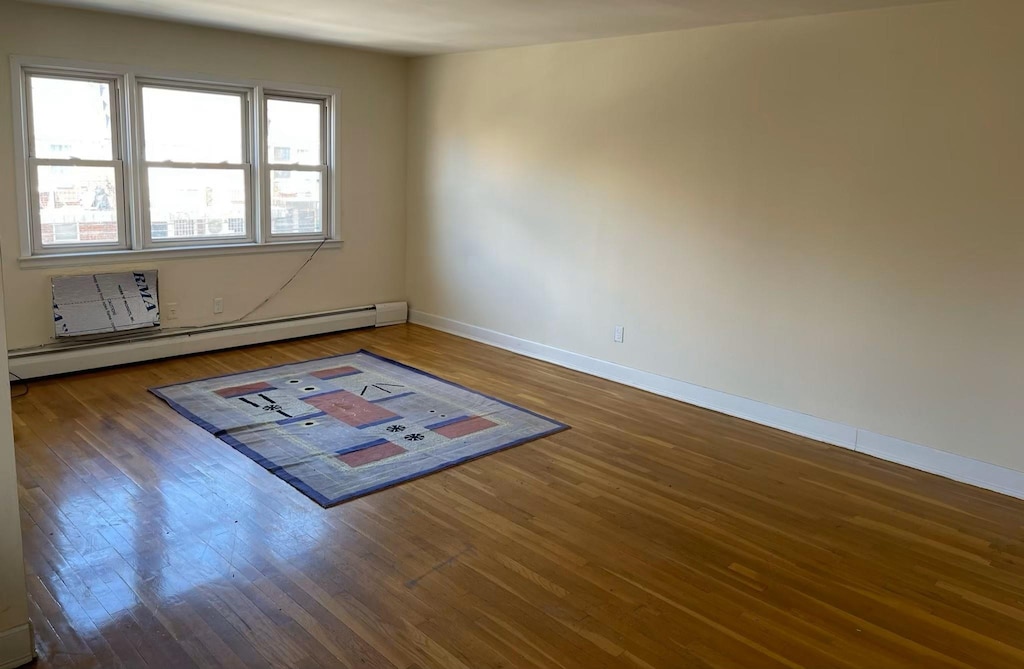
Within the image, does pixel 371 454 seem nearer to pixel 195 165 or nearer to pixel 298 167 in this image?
pixel 195 165

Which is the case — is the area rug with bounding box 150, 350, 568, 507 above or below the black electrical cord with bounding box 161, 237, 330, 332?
below

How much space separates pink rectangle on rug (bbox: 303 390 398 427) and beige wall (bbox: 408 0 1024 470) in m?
1.84

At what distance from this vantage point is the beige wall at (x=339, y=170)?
4922 millimetres

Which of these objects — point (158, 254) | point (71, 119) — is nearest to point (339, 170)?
point (158, 254)

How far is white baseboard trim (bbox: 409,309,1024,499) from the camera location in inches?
157

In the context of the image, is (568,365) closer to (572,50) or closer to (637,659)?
(572,50)

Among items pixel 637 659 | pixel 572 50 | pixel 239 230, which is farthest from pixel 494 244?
pixel 637 659

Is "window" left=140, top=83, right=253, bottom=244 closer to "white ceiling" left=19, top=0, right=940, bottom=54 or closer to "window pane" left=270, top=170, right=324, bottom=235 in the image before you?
"window pane" left=270, top=170, right=324, bottom=235

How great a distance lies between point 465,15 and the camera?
463cm

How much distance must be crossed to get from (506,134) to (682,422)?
9.43ft

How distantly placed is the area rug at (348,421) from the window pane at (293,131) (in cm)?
190

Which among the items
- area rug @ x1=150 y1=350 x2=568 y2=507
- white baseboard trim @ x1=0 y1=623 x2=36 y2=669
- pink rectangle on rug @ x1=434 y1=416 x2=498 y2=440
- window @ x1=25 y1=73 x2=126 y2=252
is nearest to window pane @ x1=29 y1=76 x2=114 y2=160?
window @ x1=25 y1=73 x2=126 y2=252

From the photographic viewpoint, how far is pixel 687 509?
141 inches

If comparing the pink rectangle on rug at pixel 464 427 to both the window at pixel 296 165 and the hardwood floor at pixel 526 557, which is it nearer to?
the hardwood floor at pixel 526 557
